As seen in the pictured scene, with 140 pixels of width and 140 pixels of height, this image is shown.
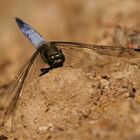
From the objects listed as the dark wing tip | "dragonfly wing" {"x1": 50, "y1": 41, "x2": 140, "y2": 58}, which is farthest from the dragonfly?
the dark wing tip

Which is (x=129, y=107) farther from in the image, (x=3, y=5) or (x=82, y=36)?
(x=3, y=5)

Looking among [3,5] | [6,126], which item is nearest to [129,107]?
[6,126]

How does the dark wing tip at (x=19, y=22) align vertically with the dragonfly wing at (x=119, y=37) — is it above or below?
above

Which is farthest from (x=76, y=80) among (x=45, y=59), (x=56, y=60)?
(x=45, y=59)

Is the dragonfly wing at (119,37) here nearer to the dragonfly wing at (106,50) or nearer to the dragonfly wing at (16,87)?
the dragonfly wing at (106,50)

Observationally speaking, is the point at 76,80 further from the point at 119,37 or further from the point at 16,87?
the point at 119,37

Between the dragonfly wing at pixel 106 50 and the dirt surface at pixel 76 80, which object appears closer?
the dirt surface at pixel 76 80

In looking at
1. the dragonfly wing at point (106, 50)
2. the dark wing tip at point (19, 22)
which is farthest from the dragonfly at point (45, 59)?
the dark wing tip at point (19, 22)
